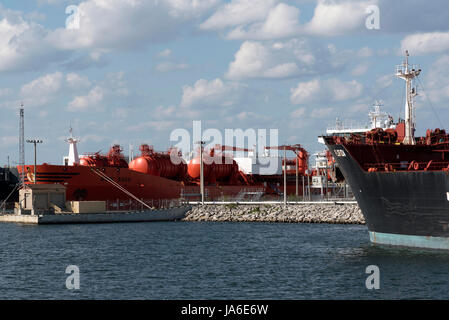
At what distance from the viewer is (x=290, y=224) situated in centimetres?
5438

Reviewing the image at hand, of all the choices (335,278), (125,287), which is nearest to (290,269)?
(335,278)

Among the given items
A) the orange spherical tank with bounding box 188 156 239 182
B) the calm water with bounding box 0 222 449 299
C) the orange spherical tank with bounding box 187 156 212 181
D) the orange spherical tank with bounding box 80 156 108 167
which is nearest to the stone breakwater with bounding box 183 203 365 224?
the calm water with bounding box 0 222 449 299

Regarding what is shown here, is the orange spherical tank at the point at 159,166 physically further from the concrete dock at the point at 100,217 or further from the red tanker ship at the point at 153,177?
the concrete dock at the point at 100,217

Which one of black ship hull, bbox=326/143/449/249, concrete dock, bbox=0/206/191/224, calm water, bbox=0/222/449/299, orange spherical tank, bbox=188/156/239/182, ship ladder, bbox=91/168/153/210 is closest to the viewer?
calm water, bbox=0/222/449/299

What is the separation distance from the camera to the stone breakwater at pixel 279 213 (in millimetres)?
53656

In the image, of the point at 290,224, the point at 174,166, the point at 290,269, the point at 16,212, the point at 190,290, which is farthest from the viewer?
the point at 174,166

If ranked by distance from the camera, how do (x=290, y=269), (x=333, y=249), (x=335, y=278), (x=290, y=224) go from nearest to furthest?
(x=335, y=278) < (x=290, y=269) < (x=333, y=249) < (x=290, y=224)

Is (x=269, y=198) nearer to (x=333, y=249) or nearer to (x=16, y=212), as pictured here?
(x=16, y=212)

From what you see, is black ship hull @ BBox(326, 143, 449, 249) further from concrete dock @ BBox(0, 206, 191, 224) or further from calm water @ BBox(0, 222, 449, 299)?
concrete dock @ BBox(0, 206, 191, 224)

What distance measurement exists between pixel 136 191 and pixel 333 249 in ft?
107

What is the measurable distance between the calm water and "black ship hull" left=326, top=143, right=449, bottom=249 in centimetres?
79

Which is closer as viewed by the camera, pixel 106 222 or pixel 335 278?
pixel 335 278

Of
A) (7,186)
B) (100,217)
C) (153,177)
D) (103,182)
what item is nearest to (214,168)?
(153,177)

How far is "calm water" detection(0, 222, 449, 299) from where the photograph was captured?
81.5 ft
